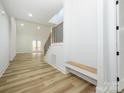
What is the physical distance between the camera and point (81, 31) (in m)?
2.70

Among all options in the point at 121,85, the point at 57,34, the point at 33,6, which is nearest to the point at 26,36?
the point at 33,6

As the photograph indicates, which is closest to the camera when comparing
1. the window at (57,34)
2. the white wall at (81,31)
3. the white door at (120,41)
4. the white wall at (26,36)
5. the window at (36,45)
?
the white door at (120,41)

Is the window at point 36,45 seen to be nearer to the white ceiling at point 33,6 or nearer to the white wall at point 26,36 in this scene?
the white wall at point 26,36

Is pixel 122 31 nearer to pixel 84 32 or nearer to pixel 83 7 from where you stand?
pixel 84 32

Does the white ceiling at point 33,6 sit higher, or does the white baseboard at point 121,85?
the white ceiling at point 33,6

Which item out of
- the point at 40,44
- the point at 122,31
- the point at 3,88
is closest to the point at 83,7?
the point at 122,31

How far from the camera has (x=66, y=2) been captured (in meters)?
3.19

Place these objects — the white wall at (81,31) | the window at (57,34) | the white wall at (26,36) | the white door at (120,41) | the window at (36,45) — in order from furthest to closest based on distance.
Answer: the window at (36,45), the white wall at (26,36), the window at (57,34), the white wall at (81,31), the white door at (120,41)

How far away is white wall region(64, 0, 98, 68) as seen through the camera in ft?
7.56

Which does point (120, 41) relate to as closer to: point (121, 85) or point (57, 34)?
point (121, 85)

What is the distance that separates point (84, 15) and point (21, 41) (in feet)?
26.4

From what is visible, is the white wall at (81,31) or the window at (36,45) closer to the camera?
the white wall at (81,31)

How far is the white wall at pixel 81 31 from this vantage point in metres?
2.30

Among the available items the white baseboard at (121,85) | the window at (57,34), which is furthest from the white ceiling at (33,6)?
the white baseboard at (121,85)
